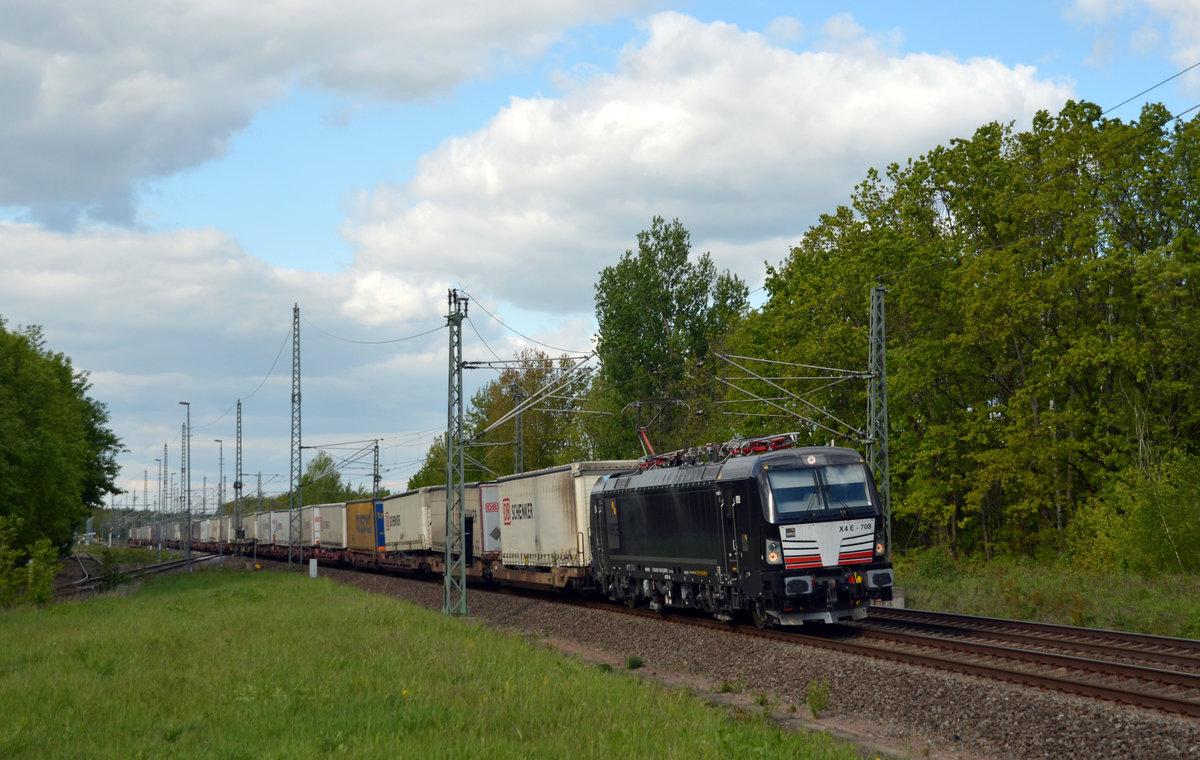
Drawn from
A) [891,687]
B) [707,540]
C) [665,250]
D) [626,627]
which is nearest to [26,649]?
[626,627]

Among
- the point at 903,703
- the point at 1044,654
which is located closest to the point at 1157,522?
the point at 1044,654

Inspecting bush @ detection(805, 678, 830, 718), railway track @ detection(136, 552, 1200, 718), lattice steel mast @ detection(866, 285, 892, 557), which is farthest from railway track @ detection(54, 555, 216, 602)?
bush @ detection(805, 678, 830, 718)

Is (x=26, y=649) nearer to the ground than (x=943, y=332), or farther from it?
nearer to the ground

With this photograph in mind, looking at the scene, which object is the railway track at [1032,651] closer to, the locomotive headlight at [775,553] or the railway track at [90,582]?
the locomotive headlight at [775,553]

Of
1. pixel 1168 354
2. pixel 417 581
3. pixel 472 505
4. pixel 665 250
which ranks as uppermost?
pixel 665 250

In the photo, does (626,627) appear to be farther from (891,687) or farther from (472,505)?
(472,505)

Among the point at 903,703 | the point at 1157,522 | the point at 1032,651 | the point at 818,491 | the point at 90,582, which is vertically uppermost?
the point at 818,491

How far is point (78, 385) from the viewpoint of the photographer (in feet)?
235

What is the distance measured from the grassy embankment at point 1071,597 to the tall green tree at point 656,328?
30148 mm

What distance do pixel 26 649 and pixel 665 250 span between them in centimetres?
4829

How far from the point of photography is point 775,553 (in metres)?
19.2

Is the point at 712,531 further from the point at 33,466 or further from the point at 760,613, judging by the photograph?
the point at 33,466

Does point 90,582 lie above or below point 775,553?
below

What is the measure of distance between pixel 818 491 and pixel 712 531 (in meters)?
2.72
